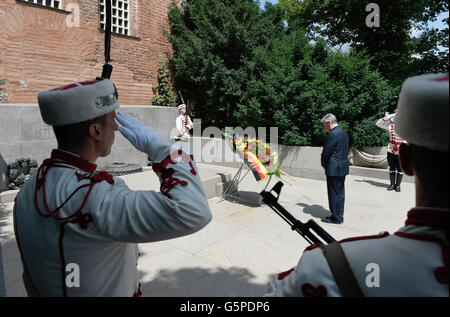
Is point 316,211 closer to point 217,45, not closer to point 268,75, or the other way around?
point 268,75

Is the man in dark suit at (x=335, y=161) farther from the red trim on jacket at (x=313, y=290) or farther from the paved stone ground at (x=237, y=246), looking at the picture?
the red trim on jacket at (x=313, y=290)

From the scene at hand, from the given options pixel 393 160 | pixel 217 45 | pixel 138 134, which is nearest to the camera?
pixel 138 134

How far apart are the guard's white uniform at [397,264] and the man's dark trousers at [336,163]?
4804 mm

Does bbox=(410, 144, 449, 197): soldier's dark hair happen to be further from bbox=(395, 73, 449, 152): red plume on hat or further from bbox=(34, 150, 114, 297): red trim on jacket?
bbox=(34, 150, 114, 297): red trim on jacket

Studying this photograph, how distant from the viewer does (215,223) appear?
18.7 feet

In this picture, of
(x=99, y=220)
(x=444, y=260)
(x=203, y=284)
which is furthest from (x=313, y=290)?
(x=203, y=284)

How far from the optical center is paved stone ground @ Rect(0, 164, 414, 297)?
364 cm

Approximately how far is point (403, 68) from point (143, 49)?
1167 centimetres

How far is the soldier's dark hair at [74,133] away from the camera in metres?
1.44

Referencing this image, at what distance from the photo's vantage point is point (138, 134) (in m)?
1.37

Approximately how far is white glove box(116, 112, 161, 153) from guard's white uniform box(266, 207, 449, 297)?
782 millimetres

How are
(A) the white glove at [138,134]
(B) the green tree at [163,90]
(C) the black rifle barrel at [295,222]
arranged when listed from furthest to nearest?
(B) the green tree at [163,90], (C) the black rifle barrel at [295,222], (A) the white glove at [138,134]

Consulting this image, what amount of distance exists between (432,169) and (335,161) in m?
4.90

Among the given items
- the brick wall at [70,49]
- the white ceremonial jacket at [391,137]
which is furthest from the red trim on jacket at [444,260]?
the brick wall at [70,49]
